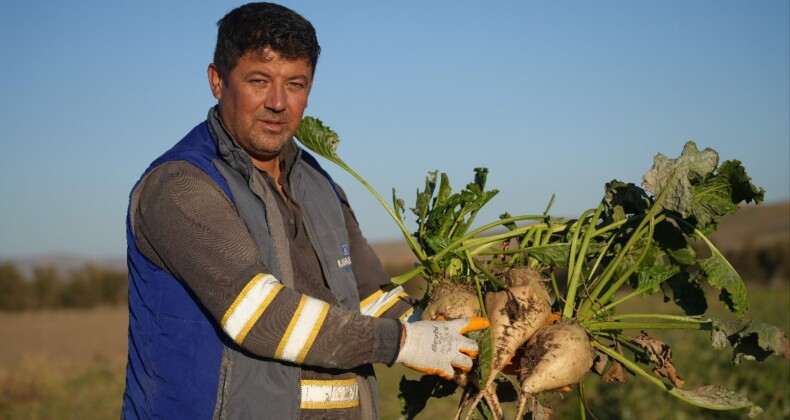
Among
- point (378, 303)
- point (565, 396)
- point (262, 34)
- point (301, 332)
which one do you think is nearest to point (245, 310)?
point (301, 332)

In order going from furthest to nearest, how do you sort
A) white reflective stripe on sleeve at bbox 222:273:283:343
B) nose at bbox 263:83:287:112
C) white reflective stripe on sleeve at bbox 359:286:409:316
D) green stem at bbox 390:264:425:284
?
white reflective stripe on sleeve at bbox 359:286:409:316
green stem at bbox 390:264:425:284
nose at bbox 263:83:287:112
white reflective stripe on sleeve at bbox 222:273:283:343

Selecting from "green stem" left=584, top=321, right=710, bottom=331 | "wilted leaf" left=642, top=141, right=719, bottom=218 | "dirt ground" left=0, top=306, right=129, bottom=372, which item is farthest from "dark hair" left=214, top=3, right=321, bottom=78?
"dirt ground" left=0, top=306, right=129, bottom=372

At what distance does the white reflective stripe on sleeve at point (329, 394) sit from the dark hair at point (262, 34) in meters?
1.29

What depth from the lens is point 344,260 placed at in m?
3.45

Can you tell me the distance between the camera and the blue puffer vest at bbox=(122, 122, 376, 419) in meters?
2.82

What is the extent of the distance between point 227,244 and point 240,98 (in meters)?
0.69

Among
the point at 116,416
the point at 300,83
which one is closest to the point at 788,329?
the point at 116,416

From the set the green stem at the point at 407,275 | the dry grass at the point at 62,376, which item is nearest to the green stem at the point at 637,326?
the green stem at the point at 407,275

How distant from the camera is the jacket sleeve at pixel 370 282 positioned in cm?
382

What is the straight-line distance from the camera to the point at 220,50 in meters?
3.24

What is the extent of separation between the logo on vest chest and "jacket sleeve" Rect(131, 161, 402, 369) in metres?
0.51

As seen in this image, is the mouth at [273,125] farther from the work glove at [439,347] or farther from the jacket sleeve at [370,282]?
the work glove at [439,347]

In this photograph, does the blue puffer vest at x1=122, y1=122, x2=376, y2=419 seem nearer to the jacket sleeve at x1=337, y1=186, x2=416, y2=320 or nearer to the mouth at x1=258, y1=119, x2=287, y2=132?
the mouth at x1=258, y1=119, x2=287, y2=132

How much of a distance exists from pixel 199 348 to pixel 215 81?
1163 mm
